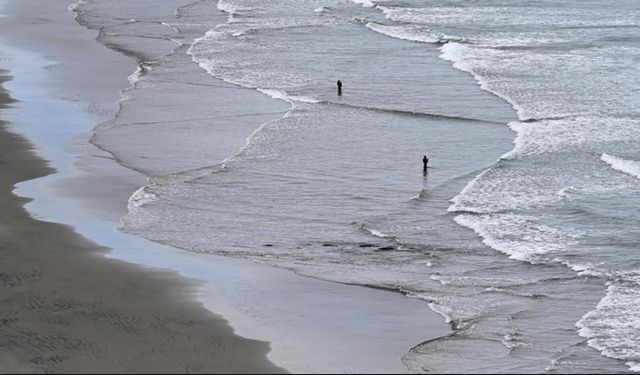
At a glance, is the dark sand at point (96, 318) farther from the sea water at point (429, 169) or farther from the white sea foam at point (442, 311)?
the white sea foam at point (442, 311)

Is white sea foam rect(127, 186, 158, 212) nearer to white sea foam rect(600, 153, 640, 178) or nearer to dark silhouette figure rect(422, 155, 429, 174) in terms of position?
dark silhouette figure rect(422, 155, 429, 174)

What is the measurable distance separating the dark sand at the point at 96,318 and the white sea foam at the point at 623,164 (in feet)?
27.7

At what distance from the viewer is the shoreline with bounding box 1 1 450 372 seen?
1146cm

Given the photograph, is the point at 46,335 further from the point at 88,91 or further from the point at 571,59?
the point at 571,59

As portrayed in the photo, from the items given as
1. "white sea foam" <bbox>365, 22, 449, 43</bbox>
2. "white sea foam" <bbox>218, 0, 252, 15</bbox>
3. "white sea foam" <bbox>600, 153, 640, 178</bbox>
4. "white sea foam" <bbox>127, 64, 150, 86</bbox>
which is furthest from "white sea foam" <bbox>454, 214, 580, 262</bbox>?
"white sea foam" <bbox>218, 0, 252, 15</bbox>

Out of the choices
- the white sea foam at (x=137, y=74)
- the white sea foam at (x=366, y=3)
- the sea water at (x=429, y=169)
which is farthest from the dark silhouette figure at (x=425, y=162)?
the white sea foam at (x=366, y=3)

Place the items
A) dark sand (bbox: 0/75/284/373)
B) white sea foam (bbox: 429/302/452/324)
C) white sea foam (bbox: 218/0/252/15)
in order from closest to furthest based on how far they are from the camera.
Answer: dark sand (bbox: 0/75/284/373), white sea foam (bbox: 429/302/452/324), white sea foam (bbox: 218/0/252/15)

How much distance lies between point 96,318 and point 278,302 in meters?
1.90

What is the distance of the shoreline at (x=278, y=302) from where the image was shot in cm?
1146

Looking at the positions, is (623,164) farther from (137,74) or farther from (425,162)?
(137,74)

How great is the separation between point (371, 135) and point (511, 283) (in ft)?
27.0

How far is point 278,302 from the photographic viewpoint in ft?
42.4

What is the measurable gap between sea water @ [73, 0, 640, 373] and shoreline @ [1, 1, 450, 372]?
29 cm

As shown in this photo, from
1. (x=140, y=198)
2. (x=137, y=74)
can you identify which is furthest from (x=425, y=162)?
(x=137, y=74)
